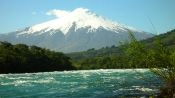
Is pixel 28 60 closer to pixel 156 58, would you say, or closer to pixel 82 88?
pixel 82 88

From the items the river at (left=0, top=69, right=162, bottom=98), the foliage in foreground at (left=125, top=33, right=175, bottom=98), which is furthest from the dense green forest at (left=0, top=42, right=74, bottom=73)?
the foliage in foreground at (left=125, top=33, right=175, bottom=98)

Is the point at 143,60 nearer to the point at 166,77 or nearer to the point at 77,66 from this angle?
the point at 166,77

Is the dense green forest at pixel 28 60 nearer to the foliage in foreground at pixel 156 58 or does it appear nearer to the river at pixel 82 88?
the river at pixel 82 88

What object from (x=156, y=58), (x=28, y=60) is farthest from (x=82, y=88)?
(x=28, y=60)

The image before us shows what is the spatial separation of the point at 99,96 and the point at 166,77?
23.3m

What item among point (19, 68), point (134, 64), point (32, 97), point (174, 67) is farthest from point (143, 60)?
point (19, 68)

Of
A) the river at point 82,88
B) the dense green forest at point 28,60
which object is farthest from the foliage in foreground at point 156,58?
the dense green forest at point 28,60

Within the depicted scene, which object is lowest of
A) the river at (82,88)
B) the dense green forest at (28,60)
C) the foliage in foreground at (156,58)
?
the river at (82,88)

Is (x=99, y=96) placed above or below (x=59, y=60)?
below

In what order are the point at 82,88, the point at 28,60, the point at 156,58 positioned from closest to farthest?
the point at 156,58, the point at 82,88, the point at 28,60

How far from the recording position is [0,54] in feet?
354

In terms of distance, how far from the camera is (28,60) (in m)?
115

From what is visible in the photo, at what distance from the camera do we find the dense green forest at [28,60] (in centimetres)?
10552

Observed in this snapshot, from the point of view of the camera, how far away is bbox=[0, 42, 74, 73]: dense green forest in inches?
4154
